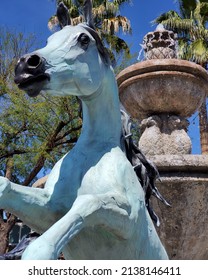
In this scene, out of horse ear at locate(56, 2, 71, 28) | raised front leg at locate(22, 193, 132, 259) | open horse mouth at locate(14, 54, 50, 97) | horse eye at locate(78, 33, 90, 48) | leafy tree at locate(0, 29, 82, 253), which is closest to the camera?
raised front leg at locate(22, 193, 132, 259)

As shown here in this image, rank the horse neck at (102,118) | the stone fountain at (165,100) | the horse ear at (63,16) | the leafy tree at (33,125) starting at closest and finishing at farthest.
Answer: the horse neck at (102,118) < the horse ear at (63,16) < the stone fountain at (165,100) < the leafy tree at (33,125)

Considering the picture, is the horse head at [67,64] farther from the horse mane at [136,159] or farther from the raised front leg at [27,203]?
the raised front leg at [27,203]

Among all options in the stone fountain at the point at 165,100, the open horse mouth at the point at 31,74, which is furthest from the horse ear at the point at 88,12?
the stone fountain at the point at 165,100

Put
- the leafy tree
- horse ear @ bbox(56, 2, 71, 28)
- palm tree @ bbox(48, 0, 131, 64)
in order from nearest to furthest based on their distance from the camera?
horse ear @ bbox(56, 2, 71, 28), the leafy tree, palm tree @ bbox(48, 0, 131, 64)

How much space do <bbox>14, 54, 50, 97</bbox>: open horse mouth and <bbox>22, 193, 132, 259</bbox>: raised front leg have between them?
55cm

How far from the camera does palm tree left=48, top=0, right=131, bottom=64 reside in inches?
797

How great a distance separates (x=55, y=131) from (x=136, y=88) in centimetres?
958

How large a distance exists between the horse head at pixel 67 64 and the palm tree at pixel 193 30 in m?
14.8

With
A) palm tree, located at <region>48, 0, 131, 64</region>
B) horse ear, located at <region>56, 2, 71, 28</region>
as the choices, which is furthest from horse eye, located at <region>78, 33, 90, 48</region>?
palm tree, located at <region>48, 0, 131, 64</region>

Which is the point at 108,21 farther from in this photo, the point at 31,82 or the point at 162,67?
→ the point at 31,82

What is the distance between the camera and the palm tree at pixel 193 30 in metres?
18.3

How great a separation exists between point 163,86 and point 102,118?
3237 millimetres

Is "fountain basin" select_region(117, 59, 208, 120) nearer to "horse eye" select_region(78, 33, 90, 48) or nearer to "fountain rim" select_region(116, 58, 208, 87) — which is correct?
"fountain rim" select_region(116, 58, 208, 87)
